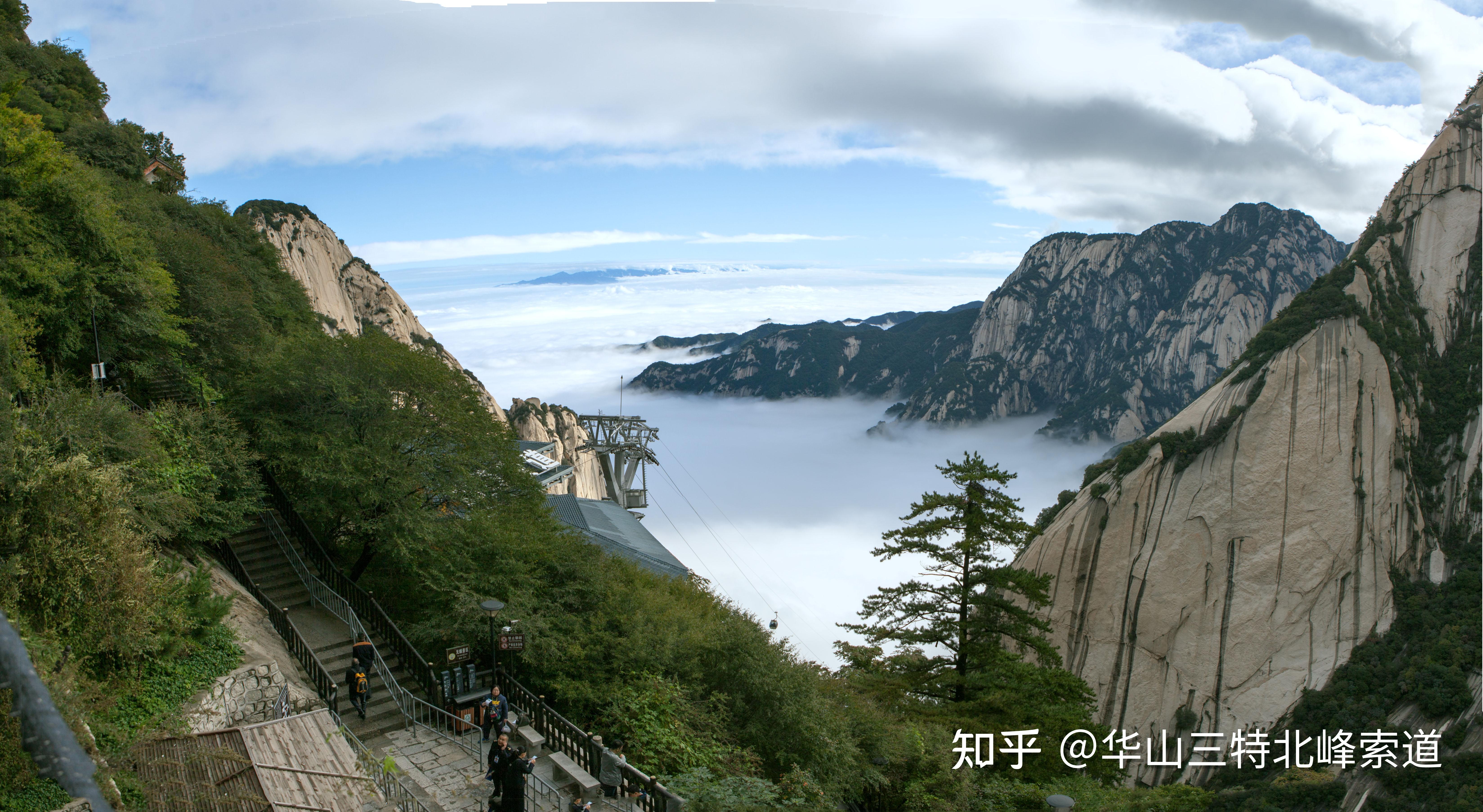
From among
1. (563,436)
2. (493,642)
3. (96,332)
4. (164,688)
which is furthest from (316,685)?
(563,436)

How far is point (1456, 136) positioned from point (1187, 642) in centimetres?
7185

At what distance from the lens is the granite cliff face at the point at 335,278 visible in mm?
58625

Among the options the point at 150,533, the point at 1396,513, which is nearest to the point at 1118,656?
the point at 1396,513

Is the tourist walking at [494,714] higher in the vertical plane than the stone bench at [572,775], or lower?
higher

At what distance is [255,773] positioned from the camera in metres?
9.23

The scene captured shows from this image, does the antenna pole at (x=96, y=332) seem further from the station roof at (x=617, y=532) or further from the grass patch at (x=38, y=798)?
the grass patch at (x=38, y=798)

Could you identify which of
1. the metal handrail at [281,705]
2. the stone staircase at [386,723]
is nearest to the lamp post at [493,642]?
the stone staircase at [386,723]

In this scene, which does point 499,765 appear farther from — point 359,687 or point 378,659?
point 378,659

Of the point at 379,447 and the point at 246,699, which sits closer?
the point at 246,699

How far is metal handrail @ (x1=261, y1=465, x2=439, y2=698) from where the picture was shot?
15648mm

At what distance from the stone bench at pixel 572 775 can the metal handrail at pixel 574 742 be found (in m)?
0.19

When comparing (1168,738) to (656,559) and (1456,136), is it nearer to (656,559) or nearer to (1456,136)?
(656,559)

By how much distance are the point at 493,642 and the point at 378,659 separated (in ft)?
9.22

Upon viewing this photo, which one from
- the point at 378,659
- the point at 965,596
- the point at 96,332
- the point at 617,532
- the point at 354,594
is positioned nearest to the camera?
the point at 378,659
